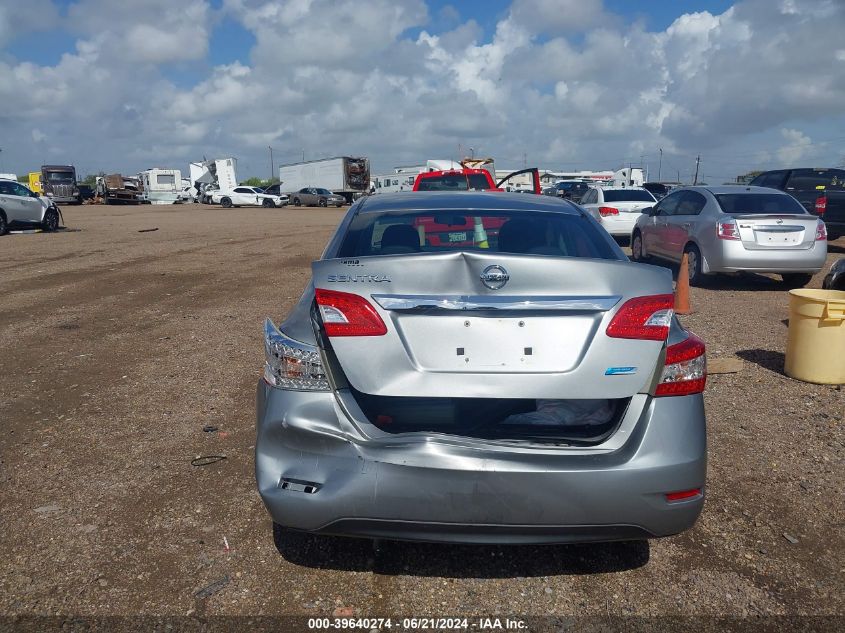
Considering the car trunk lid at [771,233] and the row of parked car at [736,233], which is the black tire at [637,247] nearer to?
the row of parked car at [736,233]

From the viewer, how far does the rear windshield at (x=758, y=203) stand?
1035 cm

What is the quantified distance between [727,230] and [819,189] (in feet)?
24.7

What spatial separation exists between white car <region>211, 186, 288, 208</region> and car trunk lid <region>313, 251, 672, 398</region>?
50.2m

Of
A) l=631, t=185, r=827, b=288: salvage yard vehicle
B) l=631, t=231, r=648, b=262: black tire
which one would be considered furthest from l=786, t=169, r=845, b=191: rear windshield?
l=631, t=185, r=827, b=288: salvage yard vehicle

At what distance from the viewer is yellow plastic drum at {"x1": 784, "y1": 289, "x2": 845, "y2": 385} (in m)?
5.55

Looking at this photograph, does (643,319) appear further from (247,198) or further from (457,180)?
(247,198)

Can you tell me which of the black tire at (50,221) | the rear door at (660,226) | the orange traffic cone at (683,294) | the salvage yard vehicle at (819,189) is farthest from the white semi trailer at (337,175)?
the orange traffic cone at (683,294)

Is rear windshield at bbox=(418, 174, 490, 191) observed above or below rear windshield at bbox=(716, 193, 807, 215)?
above

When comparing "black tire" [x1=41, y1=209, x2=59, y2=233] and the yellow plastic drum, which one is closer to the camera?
the yellow plastic drum

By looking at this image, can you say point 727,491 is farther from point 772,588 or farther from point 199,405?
point 199,405

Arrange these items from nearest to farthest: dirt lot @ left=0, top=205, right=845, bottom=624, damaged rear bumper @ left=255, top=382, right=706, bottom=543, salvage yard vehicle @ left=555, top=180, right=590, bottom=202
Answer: damaged rear bumper @ left=255, top=382, right=706, bottom=543, dirt lot @ left=0, top=205, right=845, bottom=624, salvage yard vehicle @ left=555, top=180, right=590, bottom=202

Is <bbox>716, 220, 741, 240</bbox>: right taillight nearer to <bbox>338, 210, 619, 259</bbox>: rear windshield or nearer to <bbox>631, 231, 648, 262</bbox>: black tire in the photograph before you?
<bbox>631, 231, 648, 262</bbox>: black tire

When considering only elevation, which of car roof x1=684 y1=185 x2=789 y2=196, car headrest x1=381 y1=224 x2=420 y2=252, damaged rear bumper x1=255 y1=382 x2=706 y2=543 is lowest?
damaged rear bumper x1=255 y1=382 x2=706 y2=543

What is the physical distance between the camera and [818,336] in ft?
18.5
